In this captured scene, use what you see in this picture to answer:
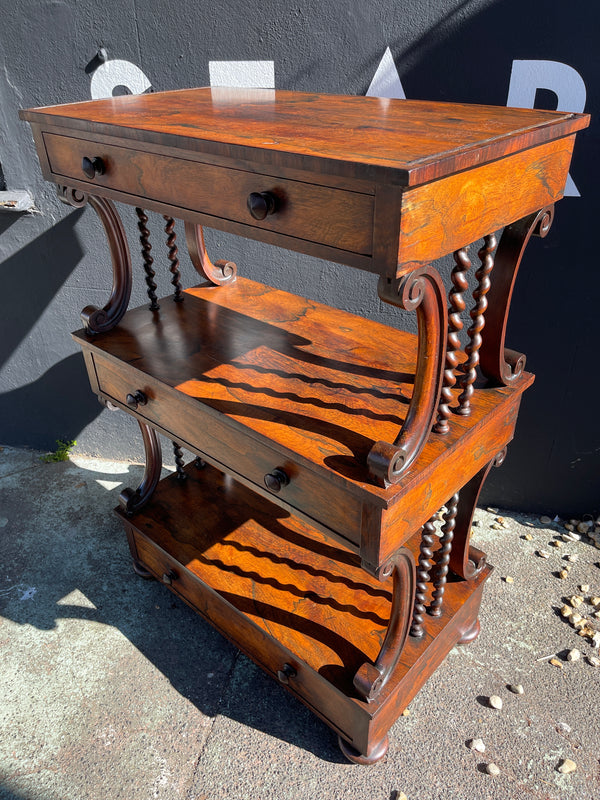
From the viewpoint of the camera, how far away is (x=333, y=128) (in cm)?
135

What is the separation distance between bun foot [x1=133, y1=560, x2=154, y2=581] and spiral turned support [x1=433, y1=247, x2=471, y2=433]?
1534 mm

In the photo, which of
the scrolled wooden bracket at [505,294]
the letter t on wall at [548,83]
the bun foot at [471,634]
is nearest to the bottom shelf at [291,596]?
the bun foot at [471,634]

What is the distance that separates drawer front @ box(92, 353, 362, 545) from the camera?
4.66 feet

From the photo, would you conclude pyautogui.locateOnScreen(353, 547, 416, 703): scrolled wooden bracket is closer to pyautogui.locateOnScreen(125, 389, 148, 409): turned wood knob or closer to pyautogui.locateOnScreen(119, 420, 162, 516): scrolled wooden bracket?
pyautogui.locateOnScreen(125, 389, 148, 409): turned wood knob

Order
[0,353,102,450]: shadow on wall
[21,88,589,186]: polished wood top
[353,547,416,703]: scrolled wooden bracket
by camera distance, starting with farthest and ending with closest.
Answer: [0,353,102,450]: shadow on wall → [353,547,416,703]: scrolled wooden bracket → [21,88,589,186]: polished wood top

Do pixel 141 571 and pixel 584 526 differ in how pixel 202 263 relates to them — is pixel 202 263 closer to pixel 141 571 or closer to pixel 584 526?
pixel 141 571

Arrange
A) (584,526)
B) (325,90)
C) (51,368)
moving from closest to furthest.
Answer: (325,90) < (584,526) < (51,368)

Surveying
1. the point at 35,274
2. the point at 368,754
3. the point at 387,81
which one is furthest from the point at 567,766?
the point at 35,274

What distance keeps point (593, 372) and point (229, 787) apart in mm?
1969

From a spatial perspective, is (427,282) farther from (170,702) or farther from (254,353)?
(170,702)

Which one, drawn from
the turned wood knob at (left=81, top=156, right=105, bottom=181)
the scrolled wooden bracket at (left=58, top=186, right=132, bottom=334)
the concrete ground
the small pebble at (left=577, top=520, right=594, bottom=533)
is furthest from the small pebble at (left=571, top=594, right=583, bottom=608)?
the turned wood knob at (left=81, top=156, right=105, bottom=181)

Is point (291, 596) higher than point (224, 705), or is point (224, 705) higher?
point (291, 596)

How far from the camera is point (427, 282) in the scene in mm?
1212

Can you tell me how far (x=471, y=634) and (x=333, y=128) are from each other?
1782mm
